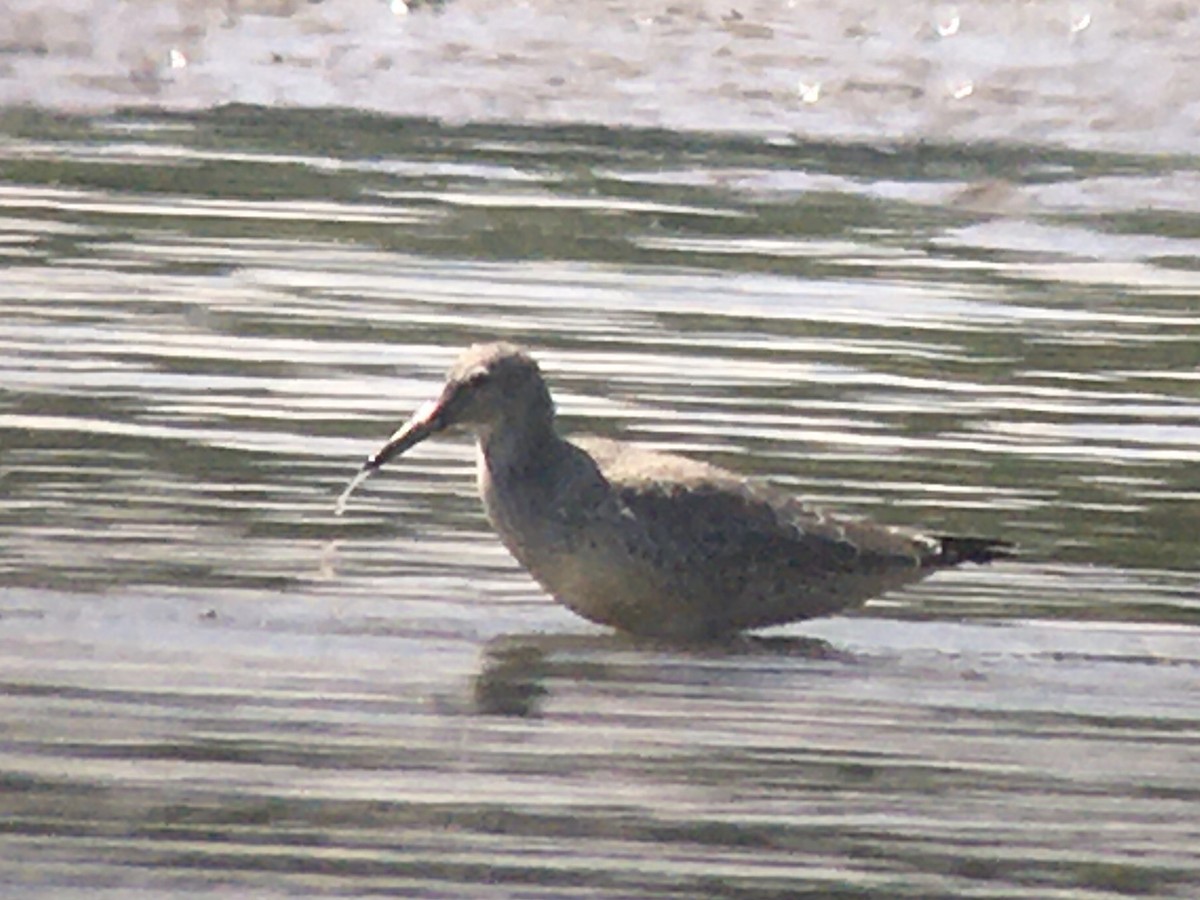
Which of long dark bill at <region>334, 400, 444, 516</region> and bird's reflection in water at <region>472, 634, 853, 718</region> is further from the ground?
long dark bill at <region>334, 400, 444, 516</region>

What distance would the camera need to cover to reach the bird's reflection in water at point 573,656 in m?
7.97

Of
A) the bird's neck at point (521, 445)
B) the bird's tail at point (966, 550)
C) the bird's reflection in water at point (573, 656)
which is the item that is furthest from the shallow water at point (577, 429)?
the bird's neck at point (521, 445)

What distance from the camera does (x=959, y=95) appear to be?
1731cm

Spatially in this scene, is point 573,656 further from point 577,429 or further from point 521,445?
point 577,429

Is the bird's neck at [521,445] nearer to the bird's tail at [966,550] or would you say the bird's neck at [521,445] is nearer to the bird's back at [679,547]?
the bird's back at [679,547]

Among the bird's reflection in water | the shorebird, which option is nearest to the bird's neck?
the shorebird

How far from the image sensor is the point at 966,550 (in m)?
8.74

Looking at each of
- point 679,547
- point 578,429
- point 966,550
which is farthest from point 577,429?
point 966,550

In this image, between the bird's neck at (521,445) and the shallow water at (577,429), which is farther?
the bird's neck at (521,445)

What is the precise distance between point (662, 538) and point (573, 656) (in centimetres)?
38

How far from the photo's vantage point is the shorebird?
341 inches

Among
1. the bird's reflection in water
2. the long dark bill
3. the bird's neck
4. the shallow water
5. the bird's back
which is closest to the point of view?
the shallow water

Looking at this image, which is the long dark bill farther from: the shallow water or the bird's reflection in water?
the bird's reflection in water

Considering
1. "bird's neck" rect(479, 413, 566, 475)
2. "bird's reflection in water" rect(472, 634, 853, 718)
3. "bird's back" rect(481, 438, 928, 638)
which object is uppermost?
"bird's neck" rect(479, 413, 566, 475)
